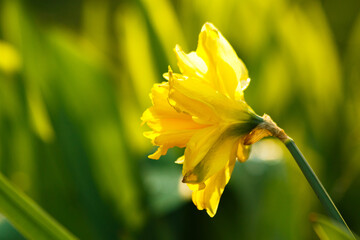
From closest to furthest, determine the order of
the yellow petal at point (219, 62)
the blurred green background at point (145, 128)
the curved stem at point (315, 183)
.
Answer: the curved stem at point (315, 183), the yellow petal at point (219, 62), the blurred green background at point (145, 128)

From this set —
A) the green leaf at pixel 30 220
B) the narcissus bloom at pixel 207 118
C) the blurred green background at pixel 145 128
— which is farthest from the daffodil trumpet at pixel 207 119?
the blurred green background at pixel 145 128

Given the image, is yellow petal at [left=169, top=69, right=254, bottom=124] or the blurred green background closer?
yellow petal at [left=169, top=69, right=254, bottom=124]

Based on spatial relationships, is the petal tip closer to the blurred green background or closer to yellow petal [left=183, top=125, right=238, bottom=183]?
yellow petal [left=183, top=125, right=238, bottom=183]

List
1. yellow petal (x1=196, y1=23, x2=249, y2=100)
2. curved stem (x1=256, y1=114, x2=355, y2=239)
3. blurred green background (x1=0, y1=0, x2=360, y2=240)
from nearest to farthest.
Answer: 1. curved stem (x1=256, y1=114, x2=355, y2=239)
2. yellow petal (x1=196, y1=23, x2=249, y2=100)
3. blurred green background (x1=0, y1=0, x2=360, y2=240)

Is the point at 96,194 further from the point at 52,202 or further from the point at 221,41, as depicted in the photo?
the point at 221,41

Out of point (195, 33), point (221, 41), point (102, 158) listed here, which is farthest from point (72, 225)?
point (221, 41)

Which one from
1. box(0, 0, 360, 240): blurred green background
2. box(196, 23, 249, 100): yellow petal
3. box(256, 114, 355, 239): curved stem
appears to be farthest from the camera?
box(0, 0, 360, 240): blurred green background

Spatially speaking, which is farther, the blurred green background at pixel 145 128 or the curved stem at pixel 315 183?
the blurred green background at pixel 145 128

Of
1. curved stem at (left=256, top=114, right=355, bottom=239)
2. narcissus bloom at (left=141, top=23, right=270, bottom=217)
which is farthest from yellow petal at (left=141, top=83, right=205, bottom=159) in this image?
curved stem at (left=256, top=114, right=355, bottom=239)

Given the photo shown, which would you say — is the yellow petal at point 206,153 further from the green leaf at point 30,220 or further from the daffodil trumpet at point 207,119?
the green leaf at point 30,220
